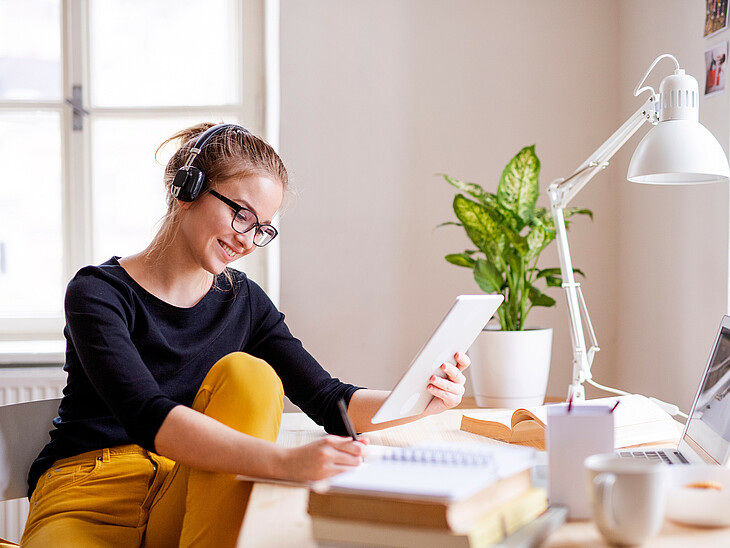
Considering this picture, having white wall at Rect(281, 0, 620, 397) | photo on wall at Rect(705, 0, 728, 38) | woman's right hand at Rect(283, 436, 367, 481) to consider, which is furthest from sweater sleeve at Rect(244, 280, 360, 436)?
photo on wall at Rect(705, 0, 728, 38)

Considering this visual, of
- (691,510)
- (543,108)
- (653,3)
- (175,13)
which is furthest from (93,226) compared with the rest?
(691,510)

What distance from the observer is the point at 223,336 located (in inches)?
52.9

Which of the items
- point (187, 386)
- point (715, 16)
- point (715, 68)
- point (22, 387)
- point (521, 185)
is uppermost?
point (715, 16)

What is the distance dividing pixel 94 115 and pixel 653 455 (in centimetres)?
193

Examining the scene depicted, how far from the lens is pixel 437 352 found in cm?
107

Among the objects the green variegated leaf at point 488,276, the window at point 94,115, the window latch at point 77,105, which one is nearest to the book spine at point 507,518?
the green variegated leaf at point 488,276

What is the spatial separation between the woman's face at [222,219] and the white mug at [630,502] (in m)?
0.77

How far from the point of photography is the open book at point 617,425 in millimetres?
1082

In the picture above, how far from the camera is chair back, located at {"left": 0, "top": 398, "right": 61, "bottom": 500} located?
1283mm

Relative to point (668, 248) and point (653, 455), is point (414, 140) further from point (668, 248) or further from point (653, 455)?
point (653, 455)

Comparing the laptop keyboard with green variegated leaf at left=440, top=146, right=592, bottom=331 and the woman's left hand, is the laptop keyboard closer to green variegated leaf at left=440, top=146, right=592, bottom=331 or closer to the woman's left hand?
the woman's left hand

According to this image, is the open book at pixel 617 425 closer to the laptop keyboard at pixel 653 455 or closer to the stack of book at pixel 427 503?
the laptop keyboard at pixel 653 455

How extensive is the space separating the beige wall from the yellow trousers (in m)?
1.04

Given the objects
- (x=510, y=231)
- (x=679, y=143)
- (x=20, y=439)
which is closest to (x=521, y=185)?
(x=510, y=231)
